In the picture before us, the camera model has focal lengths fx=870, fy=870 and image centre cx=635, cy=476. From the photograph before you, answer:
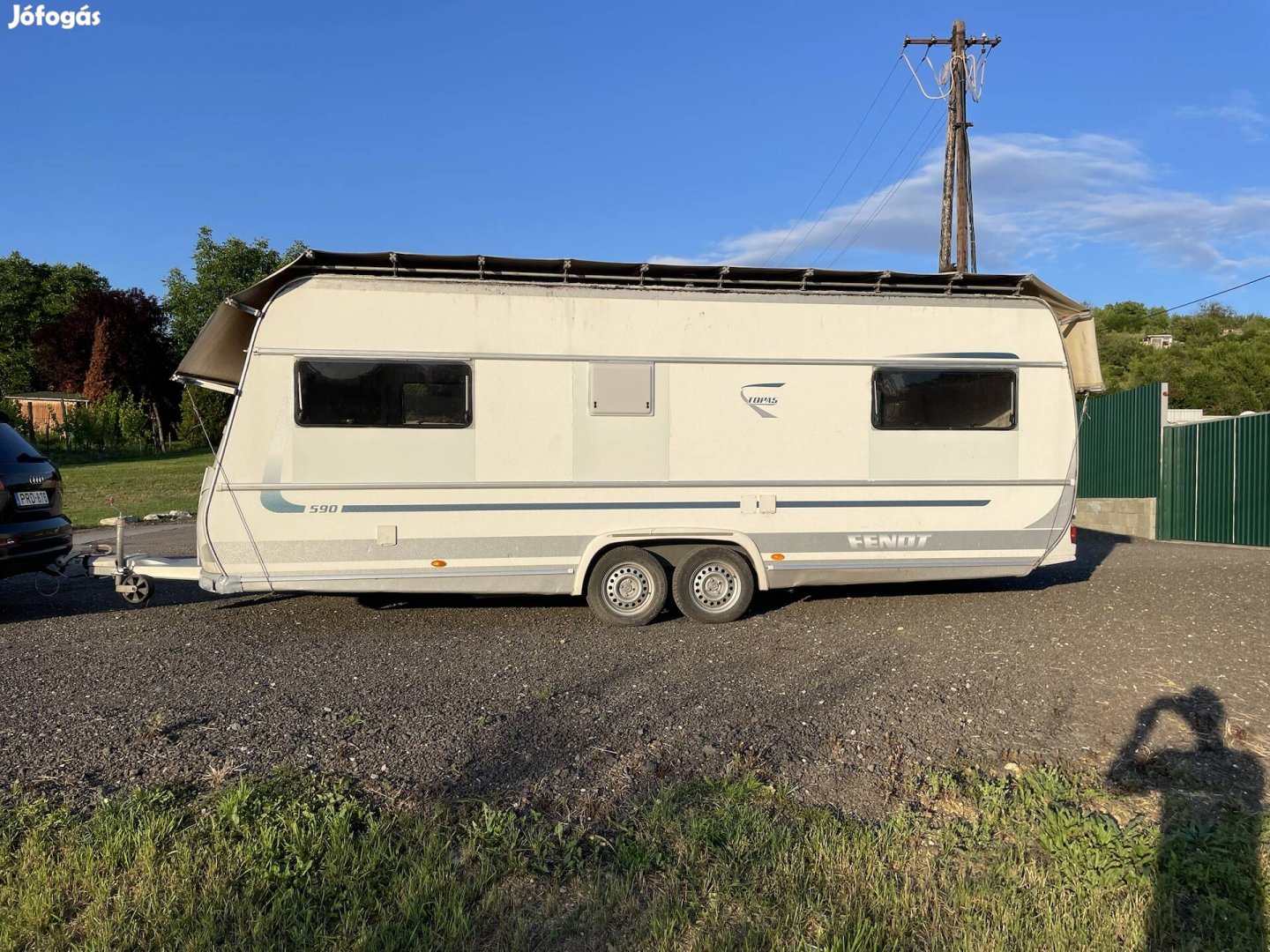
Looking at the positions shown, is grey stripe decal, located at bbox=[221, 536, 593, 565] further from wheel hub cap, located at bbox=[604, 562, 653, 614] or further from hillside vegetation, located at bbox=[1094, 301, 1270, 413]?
hillside vegetation, located at bbox=[1094, 301, 1270, 413]

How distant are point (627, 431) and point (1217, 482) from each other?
11.9m

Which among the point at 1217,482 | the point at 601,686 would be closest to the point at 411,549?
the point at 601,686

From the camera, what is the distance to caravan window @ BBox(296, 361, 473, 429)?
681cm

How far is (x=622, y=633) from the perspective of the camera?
7031 mm

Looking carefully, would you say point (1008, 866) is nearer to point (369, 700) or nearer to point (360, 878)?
point (360, 878)

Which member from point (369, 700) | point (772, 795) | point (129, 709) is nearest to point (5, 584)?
point (129, 709)

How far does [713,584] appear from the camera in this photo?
7414mm

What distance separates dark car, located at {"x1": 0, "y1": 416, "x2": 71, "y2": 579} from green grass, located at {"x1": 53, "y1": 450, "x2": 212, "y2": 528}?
28.7ft

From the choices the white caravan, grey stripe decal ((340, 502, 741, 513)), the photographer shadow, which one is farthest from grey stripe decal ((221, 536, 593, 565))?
the photographer shadow

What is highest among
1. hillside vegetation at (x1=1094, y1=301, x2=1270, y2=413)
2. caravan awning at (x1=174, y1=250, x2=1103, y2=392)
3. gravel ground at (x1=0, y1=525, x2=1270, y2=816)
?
hillside vegetation at (x1=1094, y1=301, x2=1270, y2=413)

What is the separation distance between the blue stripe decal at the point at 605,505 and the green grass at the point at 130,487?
1139 cm

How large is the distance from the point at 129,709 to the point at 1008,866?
15.3ft

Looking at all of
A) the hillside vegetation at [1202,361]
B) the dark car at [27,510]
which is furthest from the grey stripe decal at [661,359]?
the hillside vegetation at [1202,361]

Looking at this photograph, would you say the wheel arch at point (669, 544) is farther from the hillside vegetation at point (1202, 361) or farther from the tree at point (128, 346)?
the tree at point (128, 346)
